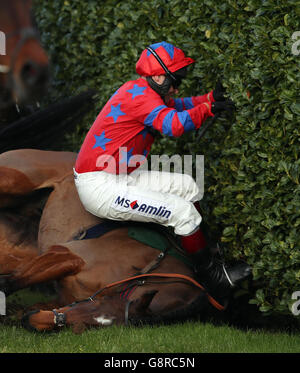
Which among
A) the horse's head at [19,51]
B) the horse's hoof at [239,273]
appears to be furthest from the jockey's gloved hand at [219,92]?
the horse's head at [19,51]

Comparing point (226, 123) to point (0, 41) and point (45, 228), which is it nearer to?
point (45, 228)

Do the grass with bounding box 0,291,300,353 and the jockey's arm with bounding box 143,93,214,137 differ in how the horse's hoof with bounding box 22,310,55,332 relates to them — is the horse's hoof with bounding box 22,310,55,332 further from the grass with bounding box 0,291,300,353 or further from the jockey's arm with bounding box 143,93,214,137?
the jockey's arm with bounding box 143,93,214,137

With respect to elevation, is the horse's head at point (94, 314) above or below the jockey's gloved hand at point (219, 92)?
below

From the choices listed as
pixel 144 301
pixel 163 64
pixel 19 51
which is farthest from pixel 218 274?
pixel 19 51

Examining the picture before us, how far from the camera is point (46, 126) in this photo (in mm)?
5344

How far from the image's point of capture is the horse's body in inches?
158

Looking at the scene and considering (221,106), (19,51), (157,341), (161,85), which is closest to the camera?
(157,341)

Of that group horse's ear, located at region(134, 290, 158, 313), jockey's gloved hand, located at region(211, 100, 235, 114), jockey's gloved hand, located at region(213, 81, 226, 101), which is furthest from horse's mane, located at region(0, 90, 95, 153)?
horse's ear, located at region(134, 290, 158, 313)

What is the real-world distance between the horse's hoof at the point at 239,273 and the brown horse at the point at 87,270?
22 centimetres

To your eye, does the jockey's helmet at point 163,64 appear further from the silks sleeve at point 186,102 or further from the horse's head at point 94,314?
the horse's head at point 94,314

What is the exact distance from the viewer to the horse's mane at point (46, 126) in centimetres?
521

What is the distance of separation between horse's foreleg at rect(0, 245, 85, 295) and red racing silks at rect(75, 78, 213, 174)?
0.65 m

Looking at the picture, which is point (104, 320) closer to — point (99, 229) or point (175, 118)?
point (99, 229)

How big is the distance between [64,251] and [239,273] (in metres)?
1.23
